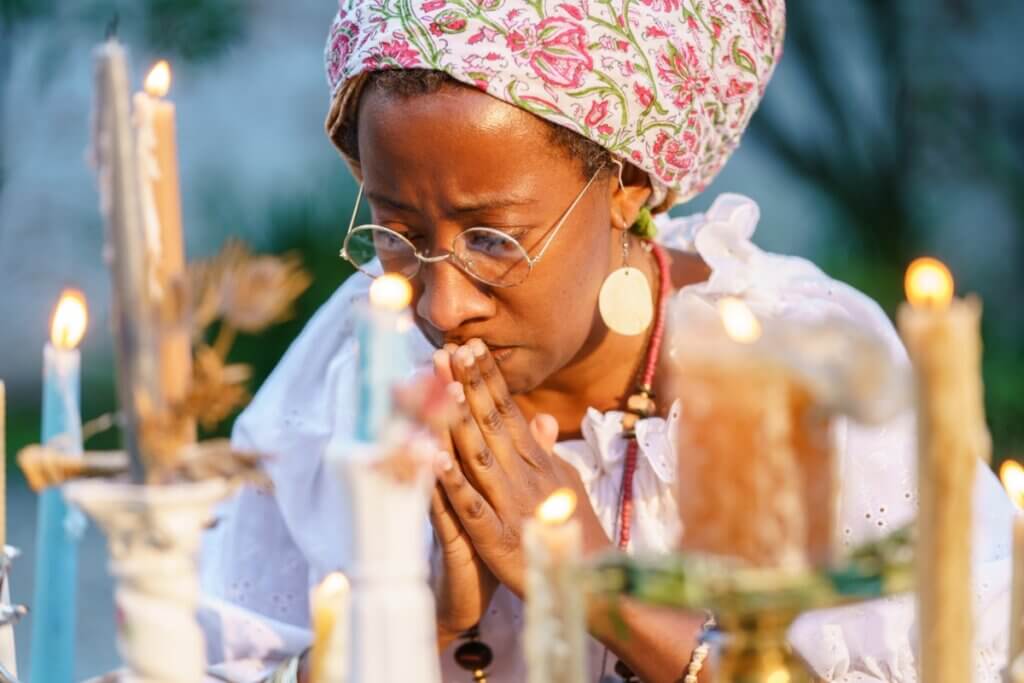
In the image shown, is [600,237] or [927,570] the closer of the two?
[927,570]

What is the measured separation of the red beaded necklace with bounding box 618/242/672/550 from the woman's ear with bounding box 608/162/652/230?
0.39 ft

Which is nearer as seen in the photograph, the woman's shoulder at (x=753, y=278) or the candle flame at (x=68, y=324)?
the candle flame at (x=68, y=324)

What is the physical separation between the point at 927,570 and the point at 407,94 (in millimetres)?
1019

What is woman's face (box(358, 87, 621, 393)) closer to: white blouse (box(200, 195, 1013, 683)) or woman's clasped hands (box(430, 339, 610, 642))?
woman's clasped hands (box(430, 339, 610, 642))

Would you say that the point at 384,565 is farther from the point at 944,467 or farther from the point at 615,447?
the point at 615,447

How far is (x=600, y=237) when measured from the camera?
170 centimetres

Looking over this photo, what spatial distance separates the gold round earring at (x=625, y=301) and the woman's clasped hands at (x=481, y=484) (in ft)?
0.64

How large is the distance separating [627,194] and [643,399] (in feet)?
0.88

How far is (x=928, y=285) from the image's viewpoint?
742mm

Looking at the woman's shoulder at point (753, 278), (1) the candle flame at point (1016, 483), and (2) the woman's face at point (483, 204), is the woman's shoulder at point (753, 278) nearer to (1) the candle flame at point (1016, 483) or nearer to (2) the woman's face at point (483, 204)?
(2) the woman's face at point (483, 204)

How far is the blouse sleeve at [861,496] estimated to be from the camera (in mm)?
1578

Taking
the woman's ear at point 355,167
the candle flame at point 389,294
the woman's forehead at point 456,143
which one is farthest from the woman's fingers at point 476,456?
the candle flame at point 389,294

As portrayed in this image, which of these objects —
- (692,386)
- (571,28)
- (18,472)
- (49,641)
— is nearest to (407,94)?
(571,28)

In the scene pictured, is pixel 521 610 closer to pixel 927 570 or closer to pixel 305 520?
pixel 305 520
